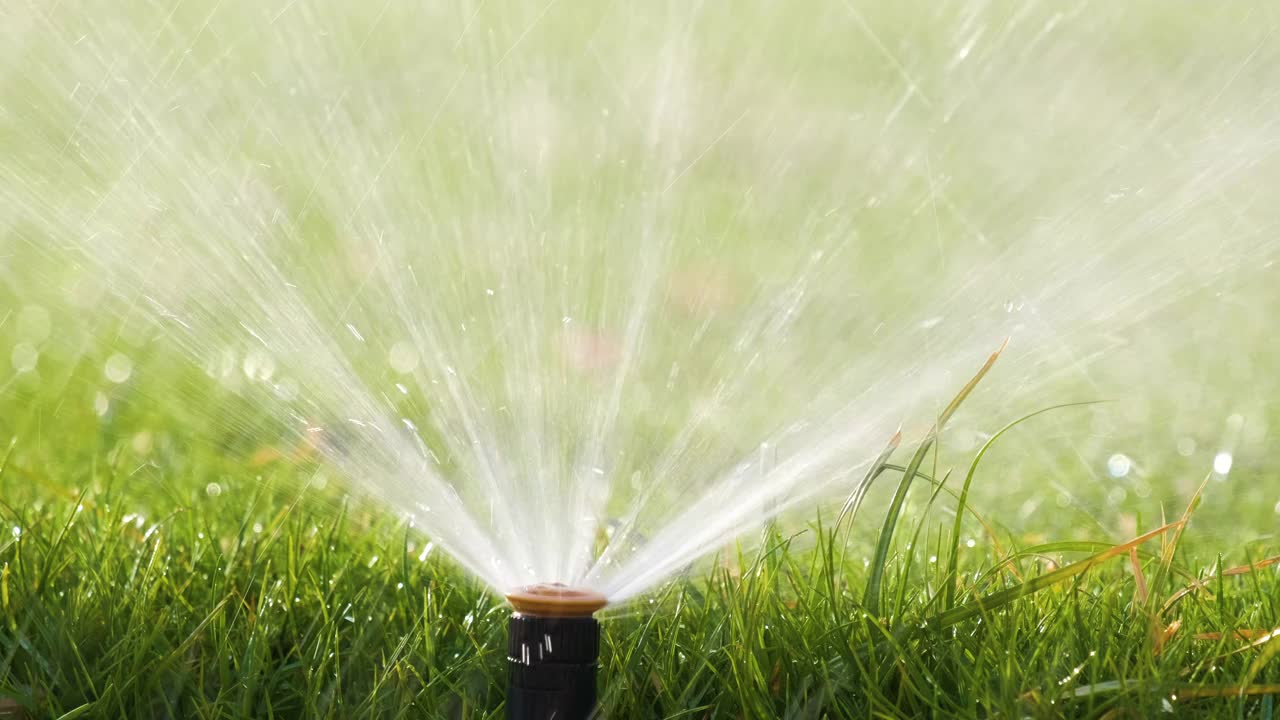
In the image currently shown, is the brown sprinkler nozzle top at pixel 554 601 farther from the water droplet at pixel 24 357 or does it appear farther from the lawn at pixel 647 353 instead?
the water droplet at pixel 24 357

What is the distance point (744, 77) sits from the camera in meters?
6.09

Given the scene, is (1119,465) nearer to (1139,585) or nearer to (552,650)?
(1139,585)

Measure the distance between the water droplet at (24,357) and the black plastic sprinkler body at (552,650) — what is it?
2607 mm

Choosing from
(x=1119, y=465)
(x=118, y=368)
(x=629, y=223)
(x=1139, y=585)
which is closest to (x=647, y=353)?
(x=629, y=223)

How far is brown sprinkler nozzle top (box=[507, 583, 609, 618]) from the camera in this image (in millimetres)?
1573

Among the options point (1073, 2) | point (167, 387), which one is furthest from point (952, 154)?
point (167, 387)

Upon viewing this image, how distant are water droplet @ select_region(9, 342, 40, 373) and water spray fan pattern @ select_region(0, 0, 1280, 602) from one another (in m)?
0.36

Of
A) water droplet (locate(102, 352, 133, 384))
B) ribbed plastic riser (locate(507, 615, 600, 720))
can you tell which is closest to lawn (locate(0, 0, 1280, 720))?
water droplet (locate(102, 352, 133, 384))

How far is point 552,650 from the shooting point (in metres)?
1.60

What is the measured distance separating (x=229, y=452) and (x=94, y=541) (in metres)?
0.89

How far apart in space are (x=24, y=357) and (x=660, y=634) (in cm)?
257

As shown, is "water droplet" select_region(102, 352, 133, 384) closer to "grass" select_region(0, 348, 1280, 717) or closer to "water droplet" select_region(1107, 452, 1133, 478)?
"grass" select_region(0, 348, 1280, 717)

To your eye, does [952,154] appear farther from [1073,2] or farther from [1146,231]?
[1146,231]

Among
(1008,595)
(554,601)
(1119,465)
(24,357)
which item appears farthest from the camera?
(24,357)
